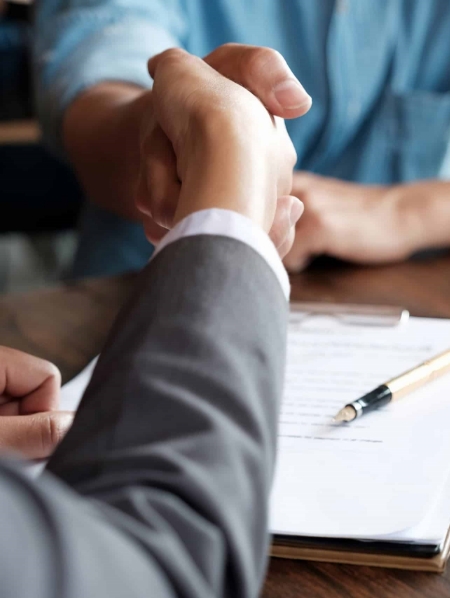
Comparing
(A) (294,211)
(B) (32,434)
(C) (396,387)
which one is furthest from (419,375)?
(B) (32,434)

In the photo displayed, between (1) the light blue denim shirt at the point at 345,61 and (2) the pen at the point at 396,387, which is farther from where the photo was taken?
(1) the light blue denim shirt at the point at 345,61

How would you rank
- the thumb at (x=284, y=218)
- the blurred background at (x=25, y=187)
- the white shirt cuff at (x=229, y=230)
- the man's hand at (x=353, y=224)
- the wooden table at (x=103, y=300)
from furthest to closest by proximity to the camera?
the blurred background at (x=25, y=187), the man's hand at (x=353, y=224), the wooden table at (x=103, y=300), the thumb at (x=284, y=218), the white shirt cuff at (x=229, y=230)

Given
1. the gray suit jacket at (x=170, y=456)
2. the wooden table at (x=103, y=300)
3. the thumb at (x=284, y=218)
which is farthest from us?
the wooden table at (x=103, y=300)

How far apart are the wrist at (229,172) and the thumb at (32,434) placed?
0.47ft

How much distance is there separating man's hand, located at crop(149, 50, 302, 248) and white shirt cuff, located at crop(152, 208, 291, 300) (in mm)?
12

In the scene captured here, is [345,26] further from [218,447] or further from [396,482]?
[218,447]

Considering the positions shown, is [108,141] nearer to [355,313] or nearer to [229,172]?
[355,313]

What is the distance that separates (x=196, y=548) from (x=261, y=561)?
0.10 feet

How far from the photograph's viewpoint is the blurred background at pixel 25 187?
156 centimetres

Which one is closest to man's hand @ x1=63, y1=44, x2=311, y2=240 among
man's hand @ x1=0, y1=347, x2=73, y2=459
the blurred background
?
man's hand @ x1=0, y1=347, x2=73, y2=459

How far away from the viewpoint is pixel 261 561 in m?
0.24

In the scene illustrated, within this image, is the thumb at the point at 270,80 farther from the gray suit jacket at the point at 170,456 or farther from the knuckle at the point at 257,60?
the gray suit jacket at the point at 170,456

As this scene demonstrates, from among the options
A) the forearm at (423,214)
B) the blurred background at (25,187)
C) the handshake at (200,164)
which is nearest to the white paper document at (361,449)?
the handshake at (200,164)

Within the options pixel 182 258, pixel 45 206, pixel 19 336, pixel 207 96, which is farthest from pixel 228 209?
pixel 45 206
